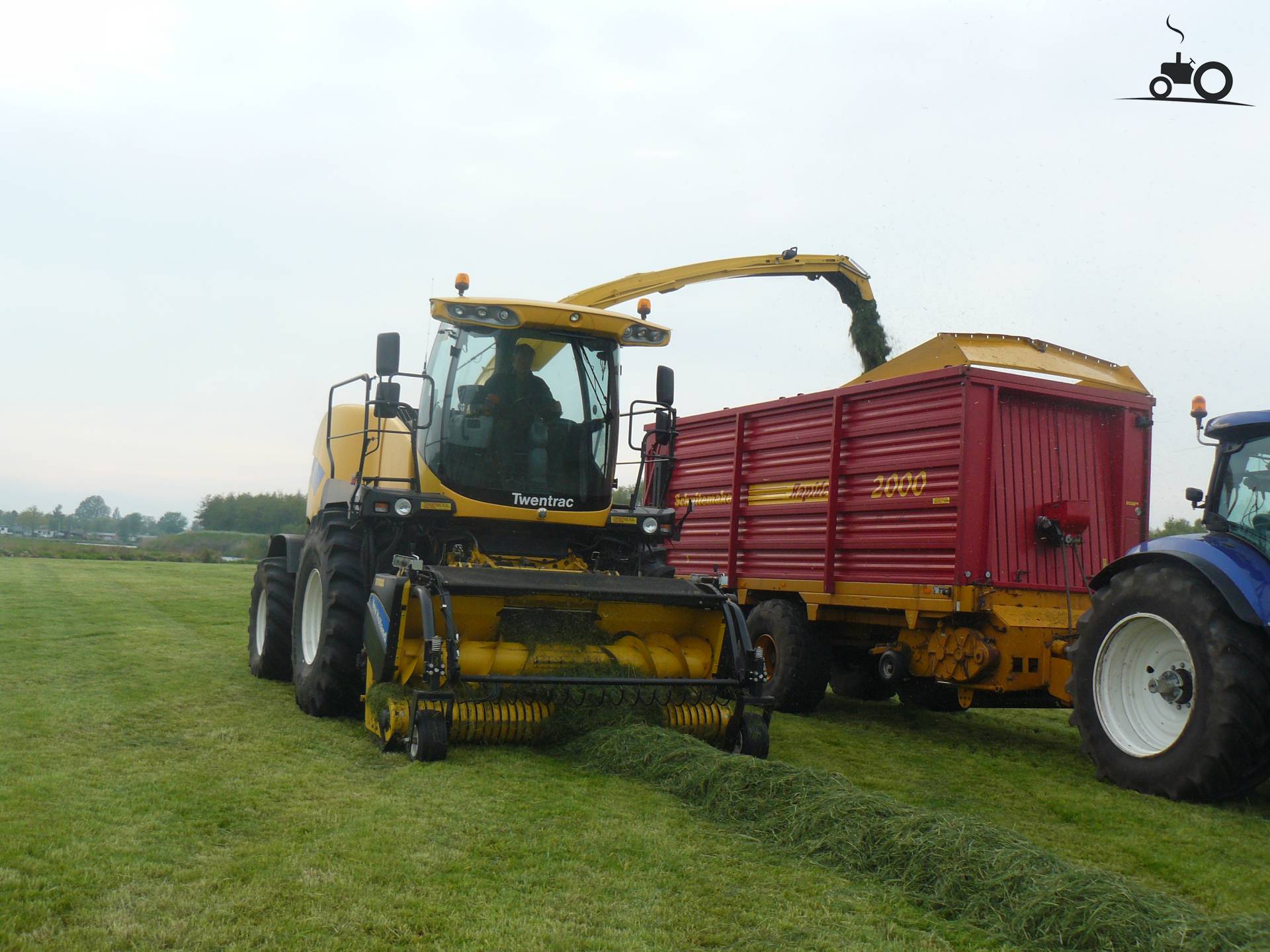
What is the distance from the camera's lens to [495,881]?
3.79m

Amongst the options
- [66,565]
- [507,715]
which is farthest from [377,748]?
[66,565]

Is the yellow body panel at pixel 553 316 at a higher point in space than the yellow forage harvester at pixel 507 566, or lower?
higher

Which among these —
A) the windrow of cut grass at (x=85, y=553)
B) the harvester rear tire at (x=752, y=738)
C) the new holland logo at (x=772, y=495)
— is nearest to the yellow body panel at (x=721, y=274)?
the new holland logo at (x=772, y=495)

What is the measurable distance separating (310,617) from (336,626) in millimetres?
1120

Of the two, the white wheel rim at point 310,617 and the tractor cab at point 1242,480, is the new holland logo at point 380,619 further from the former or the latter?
the tractor cab at point 1242,480

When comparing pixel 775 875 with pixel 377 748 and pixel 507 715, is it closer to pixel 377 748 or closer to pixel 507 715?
pixel 507 715

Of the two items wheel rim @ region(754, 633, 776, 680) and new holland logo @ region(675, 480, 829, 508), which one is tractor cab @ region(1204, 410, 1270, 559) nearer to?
new holland logo @ region(675, 480, 829, 508)

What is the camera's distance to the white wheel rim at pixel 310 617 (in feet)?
25.7

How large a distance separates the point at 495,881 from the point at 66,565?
26025 millimetres

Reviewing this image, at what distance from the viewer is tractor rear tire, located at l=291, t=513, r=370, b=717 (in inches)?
272

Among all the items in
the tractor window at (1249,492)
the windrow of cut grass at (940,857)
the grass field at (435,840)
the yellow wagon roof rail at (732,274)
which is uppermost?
the yellow wagon roof rail at (732,274)

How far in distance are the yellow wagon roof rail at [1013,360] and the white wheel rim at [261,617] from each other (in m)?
4.92

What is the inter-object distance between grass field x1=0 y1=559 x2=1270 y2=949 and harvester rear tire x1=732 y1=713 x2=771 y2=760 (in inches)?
13.7

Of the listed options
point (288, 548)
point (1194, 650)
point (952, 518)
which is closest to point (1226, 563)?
point (1194, 650)
